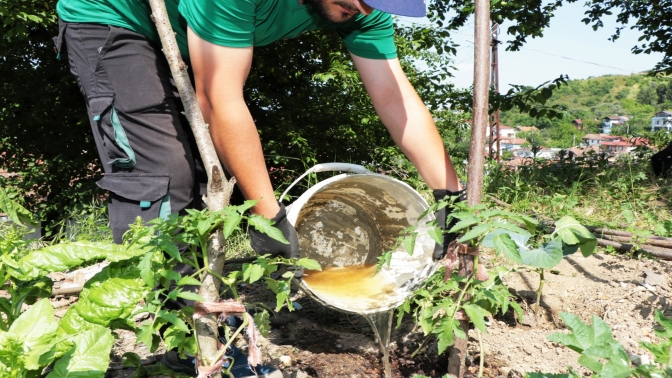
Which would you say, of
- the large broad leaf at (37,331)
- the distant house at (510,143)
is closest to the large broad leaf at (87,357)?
the large broad leaf at (37,331)

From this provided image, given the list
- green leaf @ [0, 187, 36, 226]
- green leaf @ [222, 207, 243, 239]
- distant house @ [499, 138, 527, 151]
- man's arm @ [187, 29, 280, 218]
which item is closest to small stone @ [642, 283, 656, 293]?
man's arm @ [187, 29, 280, 218]

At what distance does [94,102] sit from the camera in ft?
5.82

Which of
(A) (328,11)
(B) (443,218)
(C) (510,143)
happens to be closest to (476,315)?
(B) (443,218)

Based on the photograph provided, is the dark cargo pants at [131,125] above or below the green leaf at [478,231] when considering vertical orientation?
above

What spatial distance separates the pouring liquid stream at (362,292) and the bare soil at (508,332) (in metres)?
0.15

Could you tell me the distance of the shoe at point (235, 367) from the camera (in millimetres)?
1756

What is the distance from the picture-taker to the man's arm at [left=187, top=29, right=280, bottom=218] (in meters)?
1.59

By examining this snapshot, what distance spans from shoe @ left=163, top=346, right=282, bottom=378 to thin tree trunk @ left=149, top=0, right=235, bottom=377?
0.34 metres

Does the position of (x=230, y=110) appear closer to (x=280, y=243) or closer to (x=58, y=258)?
(x=280, y=243)

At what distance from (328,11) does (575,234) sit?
3.39 feet

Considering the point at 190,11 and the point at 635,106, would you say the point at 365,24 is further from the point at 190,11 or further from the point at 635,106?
the point at 635,106

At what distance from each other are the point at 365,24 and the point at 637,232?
1.94 metres

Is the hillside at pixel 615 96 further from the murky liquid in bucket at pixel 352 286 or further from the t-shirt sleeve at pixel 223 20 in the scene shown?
the t-shirt sleeve at pixel 223 20

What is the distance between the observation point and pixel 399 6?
5.34 feet
